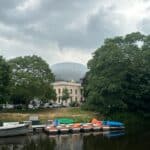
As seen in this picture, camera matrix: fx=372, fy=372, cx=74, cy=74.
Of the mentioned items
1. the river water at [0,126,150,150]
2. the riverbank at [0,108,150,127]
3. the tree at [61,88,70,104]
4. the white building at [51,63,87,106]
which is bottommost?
the river water at [0,126,150,150]

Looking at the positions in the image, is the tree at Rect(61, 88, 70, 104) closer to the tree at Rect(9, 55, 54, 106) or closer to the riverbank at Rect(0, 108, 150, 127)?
the tree at Rect(9, 55, 54, 106)

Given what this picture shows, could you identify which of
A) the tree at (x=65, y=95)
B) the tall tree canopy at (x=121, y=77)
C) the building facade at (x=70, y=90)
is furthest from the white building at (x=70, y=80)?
the tall tree canopy at (x=121, y=77)

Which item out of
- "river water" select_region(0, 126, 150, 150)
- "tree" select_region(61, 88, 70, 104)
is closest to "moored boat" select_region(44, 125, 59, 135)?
"river water" select_region(0, 126, 150, 150)

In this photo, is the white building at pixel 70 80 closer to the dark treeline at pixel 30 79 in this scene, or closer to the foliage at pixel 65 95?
the foliage at pixel 65 95

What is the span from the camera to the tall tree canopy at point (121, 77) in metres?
72.2

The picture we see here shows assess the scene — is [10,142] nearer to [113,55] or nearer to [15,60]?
[113,55]

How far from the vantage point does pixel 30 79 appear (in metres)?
79.6

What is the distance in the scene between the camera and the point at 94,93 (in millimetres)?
72125

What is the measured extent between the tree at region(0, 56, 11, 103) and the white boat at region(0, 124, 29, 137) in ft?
44.5

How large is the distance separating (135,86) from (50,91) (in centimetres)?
2050

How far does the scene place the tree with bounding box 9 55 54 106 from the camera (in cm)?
7956

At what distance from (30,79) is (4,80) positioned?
12672mm

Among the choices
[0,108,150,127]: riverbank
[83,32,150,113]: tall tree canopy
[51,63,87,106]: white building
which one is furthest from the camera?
[51,63,87,106]: white building

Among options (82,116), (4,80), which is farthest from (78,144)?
(4,80)
